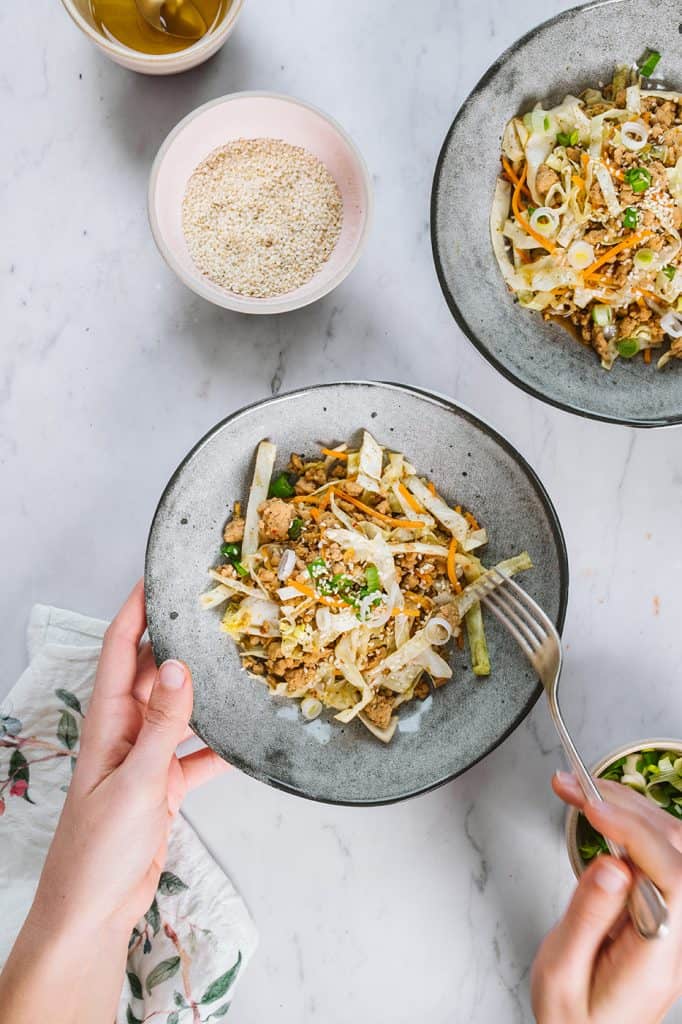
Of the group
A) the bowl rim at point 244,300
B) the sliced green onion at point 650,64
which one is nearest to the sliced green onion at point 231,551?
the bowl rim at point 244,300

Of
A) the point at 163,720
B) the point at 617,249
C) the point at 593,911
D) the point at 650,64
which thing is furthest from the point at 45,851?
the point at 650,64

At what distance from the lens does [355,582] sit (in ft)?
5.27

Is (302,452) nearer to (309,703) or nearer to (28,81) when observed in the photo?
(309,703)

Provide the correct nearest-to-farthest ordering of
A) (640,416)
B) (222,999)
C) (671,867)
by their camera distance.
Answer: (671,867) → (640,416) → (222,999)

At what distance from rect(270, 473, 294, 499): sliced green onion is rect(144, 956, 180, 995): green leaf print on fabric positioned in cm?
98

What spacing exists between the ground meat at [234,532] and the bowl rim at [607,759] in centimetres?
79

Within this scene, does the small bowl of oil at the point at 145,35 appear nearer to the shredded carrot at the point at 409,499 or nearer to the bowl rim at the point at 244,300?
the bowl rim at the point at 244,300

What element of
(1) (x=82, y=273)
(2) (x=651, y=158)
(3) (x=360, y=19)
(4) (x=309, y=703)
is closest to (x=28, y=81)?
(1) (x=82, y=273)

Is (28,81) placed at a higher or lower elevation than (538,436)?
higher

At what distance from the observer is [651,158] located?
1657mm

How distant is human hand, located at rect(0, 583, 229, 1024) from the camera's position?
58.5 inches

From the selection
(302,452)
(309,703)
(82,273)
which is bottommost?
(309,703)

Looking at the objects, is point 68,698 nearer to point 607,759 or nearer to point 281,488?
point 281,488

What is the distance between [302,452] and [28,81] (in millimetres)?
996
